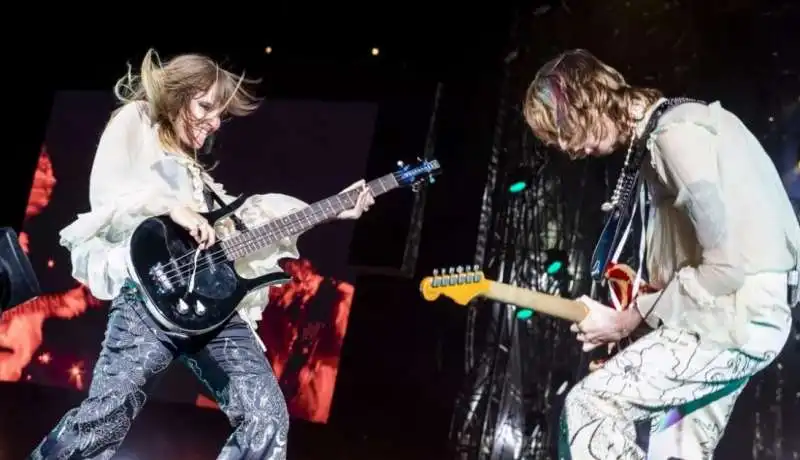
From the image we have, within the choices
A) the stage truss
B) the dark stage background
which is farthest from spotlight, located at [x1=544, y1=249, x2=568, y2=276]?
the dark stage background

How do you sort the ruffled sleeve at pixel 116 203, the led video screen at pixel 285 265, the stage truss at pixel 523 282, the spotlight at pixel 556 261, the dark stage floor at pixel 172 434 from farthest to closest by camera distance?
the led video screen at pixel 285 265
the dark stage floor at pixel 172 434
the spotlight at pixel 556 261
the stage truss at pixel 523 282
the ruffled sleeve at pixel 116 203

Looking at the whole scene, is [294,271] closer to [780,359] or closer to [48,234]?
[48,234]

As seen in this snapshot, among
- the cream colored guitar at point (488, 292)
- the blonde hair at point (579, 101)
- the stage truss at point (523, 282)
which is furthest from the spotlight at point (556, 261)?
the blonde hair at point (579, 101)

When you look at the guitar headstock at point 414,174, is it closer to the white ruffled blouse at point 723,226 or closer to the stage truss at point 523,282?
the stage truss at point 523,282

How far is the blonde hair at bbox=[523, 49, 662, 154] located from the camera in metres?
2.45

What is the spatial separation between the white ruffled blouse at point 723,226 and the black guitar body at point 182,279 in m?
1.35

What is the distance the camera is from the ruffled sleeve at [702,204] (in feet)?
6.95

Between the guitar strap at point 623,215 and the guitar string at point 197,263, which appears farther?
the guitar string at point 197,263

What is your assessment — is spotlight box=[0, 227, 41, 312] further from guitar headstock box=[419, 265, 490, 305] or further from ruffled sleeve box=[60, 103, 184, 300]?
guitar headstock box=[419, 265, 490, 305]

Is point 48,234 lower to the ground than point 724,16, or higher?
lower

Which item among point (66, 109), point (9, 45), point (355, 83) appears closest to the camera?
point (355, 83)

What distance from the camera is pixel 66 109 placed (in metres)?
4.36

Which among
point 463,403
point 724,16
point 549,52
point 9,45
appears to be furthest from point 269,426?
point 9,45

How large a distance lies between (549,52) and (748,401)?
165cm
